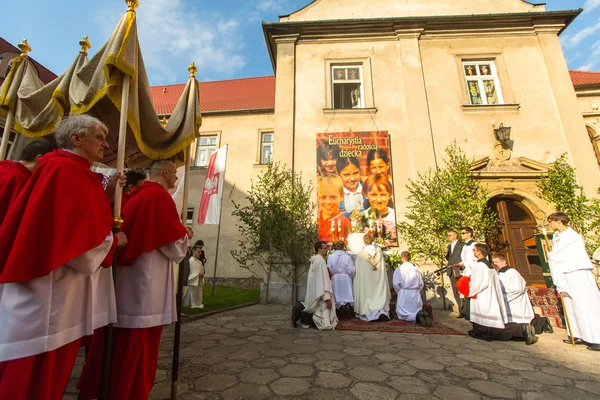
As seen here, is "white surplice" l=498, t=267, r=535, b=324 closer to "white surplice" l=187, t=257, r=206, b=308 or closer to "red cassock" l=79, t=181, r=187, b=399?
"red cassock" l=79, t=181, r=187, b=399

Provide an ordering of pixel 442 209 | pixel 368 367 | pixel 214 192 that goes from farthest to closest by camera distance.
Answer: pixel 214 192 → pixel 442 209 → pixel 368 367

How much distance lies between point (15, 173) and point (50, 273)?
80 cm

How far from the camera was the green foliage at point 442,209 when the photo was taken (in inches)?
317

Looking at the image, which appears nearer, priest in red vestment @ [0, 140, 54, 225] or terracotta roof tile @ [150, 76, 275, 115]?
priest in red vestment @ [0, 140, 54, 225]

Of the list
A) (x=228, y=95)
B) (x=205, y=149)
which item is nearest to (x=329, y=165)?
(x=205, y=149)

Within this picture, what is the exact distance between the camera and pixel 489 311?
184 inches

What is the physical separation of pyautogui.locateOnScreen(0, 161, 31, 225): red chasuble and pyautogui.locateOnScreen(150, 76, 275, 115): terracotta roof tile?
1476 cm

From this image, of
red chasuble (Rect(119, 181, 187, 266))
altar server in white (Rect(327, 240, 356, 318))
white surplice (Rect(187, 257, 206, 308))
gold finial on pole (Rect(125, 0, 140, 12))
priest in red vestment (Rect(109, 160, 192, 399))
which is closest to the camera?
priest in red vestment (Rect(109, 160, 192, 399))

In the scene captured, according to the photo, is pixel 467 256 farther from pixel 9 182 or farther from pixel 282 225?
pixel 9 182

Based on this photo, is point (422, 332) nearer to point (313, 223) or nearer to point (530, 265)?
point (313, 223)

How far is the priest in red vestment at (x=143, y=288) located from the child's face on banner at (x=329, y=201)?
6679 millimetres

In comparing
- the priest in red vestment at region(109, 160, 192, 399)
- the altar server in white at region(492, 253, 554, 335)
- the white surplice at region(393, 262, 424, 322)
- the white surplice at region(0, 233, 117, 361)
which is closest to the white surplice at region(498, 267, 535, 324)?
the altar server in white at region(492, 253, 554, 335)

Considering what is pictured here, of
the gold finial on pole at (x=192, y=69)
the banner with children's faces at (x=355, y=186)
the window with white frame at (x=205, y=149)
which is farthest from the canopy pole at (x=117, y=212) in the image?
the window with white frame at (x=205, y=149)

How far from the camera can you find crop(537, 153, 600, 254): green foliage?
26.0 feet
